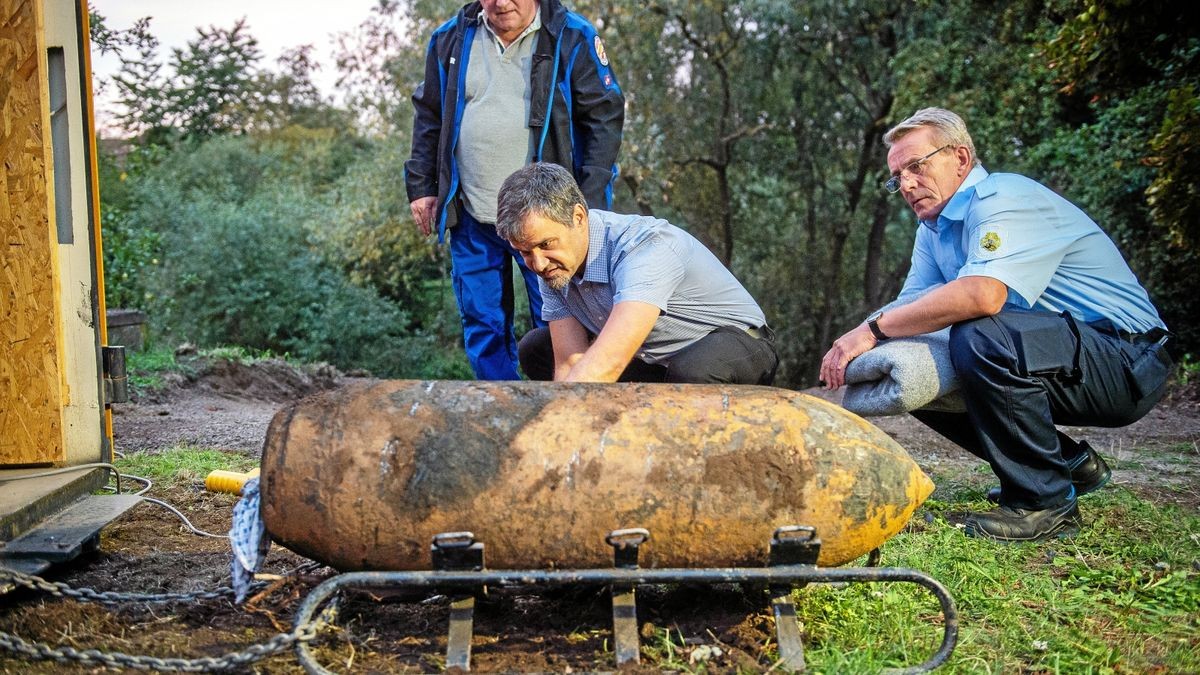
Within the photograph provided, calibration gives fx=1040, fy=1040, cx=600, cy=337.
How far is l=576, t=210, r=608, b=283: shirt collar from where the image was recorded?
3.88 metres

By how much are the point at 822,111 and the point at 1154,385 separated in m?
14.2

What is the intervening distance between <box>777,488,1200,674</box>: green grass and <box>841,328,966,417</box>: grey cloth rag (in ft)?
1.74

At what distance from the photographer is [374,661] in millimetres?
2898

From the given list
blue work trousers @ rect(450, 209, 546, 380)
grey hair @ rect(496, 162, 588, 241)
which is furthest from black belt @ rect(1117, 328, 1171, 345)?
blue work trousers @ rect(450, 209, 546, 380)

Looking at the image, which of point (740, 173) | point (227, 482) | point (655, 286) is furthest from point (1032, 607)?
point (740, 173)

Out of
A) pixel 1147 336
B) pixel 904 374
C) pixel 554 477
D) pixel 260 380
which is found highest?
pixel 1147 336

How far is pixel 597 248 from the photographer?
3.88m

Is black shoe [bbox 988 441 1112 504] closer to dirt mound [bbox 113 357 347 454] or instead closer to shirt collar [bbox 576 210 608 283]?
shirt collar [bbox 576 210 608 283]

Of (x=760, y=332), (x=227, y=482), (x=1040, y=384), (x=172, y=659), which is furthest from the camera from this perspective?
(x=760, y=332)

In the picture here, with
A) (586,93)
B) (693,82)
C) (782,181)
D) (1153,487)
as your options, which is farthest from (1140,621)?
(782,181)

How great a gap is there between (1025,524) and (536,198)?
7.46 feet

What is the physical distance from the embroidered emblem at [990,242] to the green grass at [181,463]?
389cm

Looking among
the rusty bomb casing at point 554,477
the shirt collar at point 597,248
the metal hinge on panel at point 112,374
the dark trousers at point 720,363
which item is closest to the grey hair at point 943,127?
the dark trousers at point 720,363

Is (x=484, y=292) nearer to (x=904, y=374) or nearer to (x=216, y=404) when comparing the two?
(x=904, y=374)
